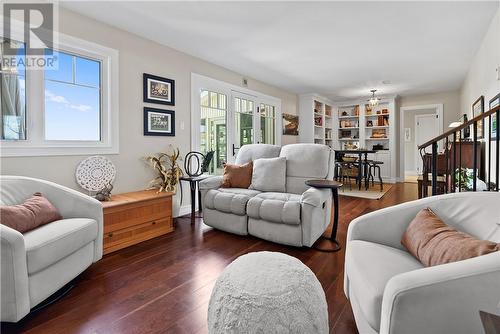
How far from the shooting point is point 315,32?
3.27m

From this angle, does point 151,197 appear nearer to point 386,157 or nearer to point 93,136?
point 93,136

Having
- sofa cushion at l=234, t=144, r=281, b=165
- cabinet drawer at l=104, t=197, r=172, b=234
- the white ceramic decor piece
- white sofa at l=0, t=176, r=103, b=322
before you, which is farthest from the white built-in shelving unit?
white sofa at l=0, t=176, r=103, b=322

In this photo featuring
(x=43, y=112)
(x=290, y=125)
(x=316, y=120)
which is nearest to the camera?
(x=43, y=112)

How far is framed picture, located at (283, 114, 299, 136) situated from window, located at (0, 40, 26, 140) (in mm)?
5007

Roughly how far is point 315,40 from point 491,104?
90.2 inches

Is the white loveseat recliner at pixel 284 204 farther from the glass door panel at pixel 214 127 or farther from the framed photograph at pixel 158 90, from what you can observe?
the framed photograph at pixel 158 90

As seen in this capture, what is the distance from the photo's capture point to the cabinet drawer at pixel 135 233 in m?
2.58

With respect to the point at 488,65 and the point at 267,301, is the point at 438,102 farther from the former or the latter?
the point at 267,301

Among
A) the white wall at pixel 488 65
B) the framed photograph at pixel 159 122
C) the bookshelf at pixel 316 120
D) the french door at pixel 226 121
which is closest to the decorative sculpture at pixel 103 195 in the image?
the framed photograph at pixel 159 122

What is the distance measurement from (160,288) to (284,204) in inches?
51.7

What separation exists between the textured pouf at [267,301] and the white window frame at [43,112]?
2.46 m

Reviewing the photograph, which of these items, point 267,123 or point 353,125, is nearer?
point 267,123

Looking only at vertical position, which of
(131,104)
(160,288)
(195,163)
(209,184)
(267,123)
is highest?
(267,123)
